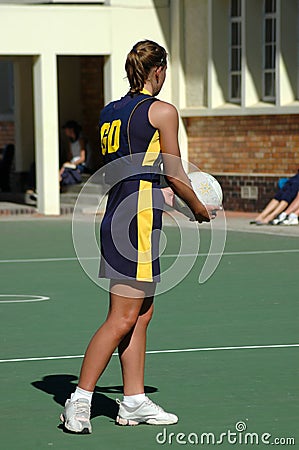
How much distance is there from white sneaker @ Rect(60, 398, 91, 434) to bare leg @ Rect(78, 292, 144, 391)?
0.10 metres

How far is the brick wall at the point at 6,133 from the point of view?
37000 mm

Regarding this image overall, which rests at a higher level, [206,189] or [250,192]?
[206,189]

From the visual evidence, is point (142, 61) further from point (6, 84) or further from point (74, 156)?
point (6, 84)

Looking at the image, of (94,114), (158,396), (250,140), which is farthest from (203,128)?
(158,396)

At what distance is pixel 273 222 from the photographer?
2044 cm

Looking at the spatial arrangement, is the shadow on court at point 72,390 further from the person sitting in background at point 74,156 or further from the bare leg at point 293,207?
the person sitting in background at point 74,156

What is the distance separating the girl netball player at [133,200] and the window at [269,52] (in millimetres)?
16502

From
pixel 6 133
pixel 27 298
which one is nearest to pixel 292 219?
pixel 27 298

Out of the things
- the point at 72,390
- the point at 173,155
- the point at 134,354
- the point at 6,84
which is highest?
the point at 6,84

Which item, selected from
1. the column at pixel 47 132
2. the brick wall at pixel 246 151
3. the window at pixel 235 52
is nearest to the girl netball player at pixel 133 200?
the brick wall at pixel 246 151

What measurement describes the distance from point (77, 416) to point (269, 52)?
17.3 meters

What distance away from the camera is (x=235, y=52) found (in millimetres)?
24391

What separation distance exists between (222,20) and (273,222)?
5.51 metres

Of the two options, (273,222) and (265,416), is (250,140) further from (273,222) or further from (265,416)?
(265,416)
